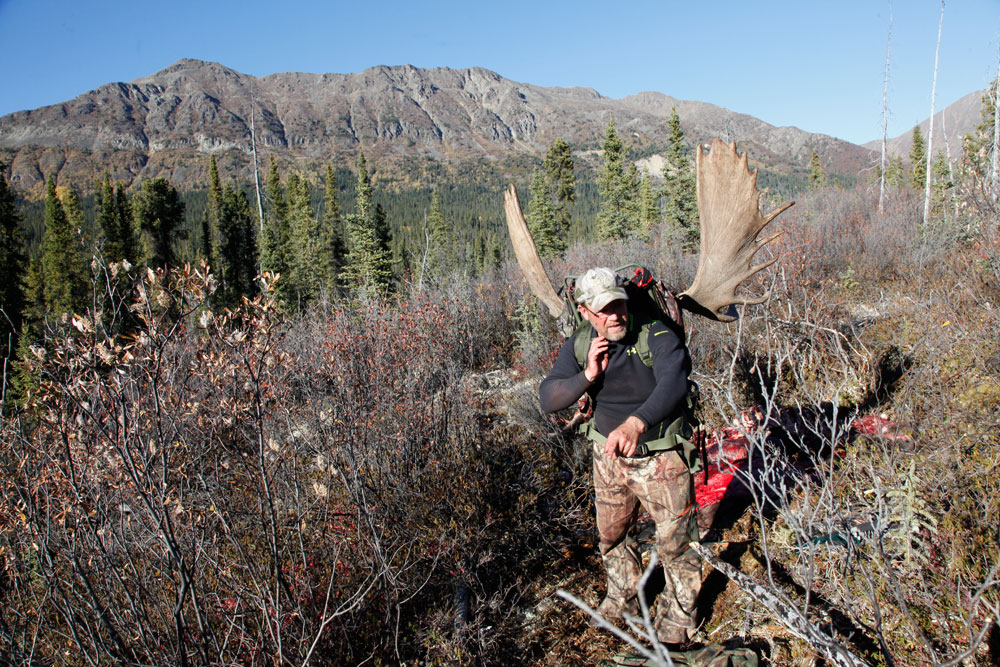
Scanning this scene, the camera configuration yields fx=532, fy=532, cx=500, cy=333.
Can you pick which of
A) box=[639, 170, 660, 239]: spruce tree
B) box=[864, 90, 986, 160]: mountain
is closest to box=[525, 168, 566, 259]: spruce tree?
box=[639, 170, 660, 239]: spruce tree

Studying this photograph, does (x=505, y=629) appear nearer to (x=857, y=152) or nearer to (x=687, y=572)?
(x=687, y=572)

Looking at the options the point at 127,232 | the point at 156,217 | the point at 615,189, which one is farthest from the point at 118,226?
the point at 615,189

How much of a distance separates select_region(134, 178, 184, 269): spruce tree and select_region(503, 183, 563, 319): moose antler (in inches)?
1883

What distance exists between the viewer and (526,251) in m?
3.12

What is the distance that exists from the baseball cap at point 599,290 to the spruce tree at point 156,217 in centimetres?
4876

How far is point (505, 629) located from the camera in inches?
116

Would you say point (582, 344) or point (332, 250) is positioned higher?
point (332, 250)

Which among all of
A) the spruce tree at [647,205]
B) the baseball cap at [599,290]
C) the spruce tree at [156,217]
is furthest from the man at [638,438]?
the spruce tree at [156,217]

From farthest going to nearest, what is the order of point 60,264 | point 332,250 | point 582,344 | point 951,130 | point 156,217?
point 156,217 < point 332,250 < point 951,130 < point 60,264 < point 582,344

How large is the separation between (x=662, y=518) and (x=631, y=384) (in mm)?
686

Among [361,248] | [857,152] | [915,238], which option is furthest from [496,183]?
[915,238]

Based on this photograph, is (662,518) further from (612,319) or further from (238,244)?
(238,244)

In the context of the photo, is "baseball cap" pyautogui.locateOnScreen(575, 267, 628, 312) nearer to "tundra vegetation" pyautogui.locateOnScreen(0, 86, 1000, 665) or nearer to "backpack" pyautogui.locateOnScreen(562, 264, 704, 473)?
"backpack" pyautogui.locateOnScreen(562, 264, 704, 473)

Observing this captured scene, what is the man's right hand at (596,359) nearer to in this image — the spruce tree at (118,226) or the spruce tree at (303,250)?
the spruce tree at (303,250)
